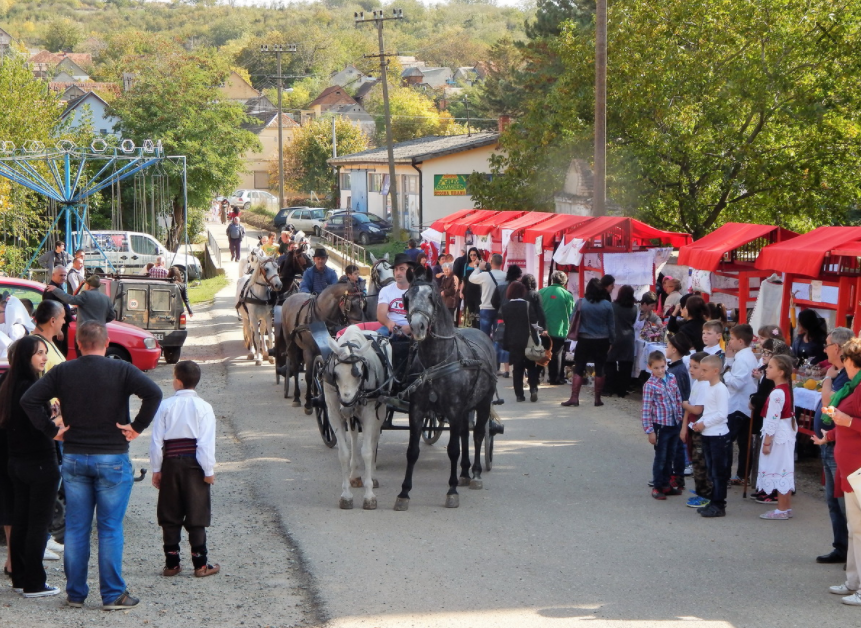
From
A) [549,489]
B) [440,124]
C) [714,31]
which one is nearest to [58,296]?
[549,489]

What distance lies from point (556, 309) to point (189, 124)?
2998 centimetres

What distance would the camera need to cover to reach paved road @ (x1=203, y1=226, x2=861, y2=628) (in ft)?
21.5

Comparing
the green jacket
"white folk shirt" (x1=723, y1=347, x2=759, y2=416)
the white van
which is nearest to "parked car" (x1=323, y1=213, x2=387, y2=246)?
the white van

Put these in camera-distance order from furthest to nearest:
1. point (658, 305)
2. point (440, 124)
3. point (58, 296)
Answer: point (440, 124), point (658, 305), point (58, 296)

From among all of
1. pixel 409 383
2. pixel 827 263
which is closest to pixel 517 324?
pixel 827 263

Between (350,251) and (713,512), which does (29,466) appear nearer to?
(713,512)

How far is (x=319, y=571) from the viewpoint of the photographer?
7340 millimetres

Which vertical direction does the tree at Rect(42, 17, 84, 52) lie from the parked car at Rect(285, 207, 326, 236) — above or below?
above

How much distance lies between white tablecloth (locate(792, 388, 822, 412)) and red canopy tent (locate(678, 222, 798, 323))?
3484 mm

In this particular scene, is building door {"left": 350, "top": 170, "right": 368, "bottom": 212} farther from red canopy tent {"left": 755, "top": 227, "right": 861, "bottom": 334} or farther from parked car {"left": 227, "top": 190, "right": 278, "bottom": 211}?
red canopy tent {"left": 755, "top": 227, "right": 861, "bottom": 334}

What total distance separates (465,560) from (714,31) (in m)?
16.2

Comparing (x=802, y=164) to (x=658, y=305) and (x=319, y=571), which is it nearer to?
(x=658, y=305)

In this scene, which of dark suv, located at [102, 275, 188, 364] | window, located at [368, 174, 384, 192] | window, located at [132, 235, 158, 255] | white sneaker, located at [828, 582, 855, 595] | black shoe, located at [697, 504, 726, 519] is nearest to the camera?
white sneaker, located at [828, 582, 855, 595]

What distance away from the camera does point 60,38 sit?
180375 millimetres
